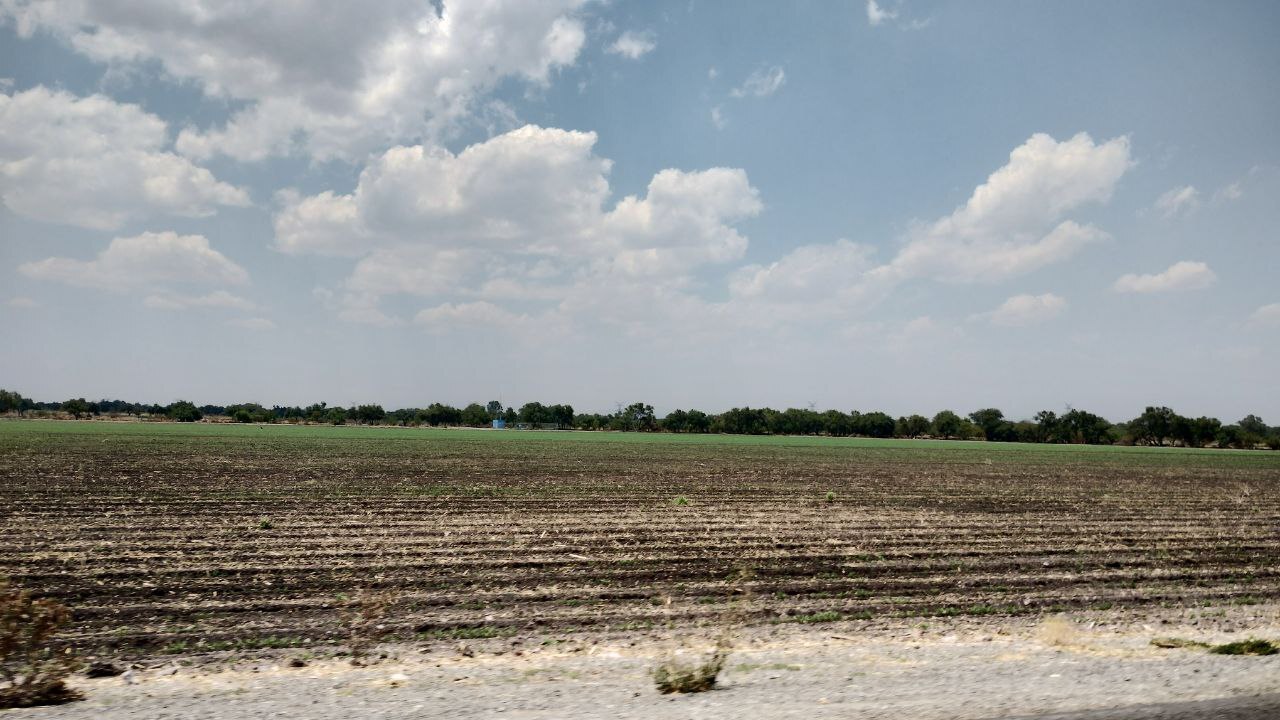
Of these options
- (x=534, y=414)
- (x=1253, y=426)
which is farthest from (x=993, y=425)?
(x=534, y=414)

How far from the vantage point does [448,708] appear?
6.01m

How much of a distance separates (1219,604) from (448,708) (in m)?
11.2

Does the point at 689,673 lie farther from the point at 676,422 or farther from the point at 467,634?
the point at 676,422

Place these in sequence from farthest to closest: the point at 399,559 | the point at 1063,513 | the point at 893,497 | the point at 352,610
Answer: the point at 893,497
the point at 1063,513
the point at 399,559
the point at 352,610

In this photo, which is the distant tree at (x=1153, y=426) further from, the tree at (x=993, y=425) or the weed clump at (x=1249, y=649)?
the weed clump at (x=1249, y=649)

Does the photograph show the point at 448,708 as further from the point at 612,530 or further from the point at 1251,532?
the point at 1251,532

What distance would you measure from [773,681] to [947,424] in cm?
16263

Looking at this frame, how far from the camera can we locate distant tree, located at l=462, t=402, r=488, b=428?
179875mm

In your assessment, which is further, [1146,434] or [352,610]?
[1146,434]

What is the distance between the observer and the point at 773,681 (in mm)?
6926

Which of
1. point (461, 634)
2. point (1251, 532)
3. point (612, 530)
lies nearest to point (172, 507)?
point (612, 530)

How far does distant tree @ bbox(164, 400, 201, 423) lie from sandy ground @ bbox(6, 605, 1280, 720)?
16498 cm

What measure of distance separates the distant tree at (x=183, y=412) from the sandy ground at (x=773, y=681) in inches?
6495

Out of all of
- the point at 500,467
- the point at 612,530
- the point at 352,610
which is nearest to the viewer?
the point at 352,610
